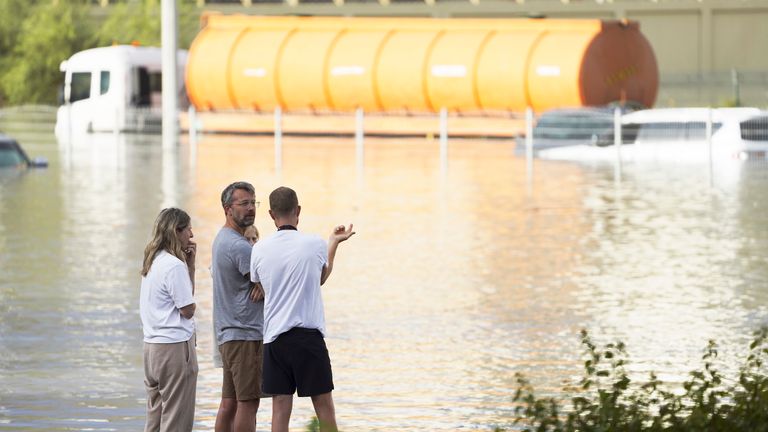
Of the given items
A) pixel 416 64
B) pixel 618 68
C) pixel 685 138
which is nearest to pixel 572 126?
pixel 685 138

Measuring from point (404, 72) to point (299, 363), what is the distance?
39.8 meters

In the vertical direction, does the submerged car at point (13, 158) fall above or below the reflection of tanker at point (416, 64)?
below

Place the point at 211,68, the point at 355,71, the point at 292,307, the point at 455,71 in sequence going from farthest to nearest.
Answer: the point at 211,68, the point at 355,71, the point at 455,71, the point at 292,307

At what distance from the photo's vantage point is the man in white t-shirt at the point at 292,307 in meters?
8.95

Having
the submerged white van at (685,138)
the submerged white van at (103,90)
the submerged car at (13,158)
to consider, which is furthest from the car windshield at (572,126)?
the submerged white van at (103,90)

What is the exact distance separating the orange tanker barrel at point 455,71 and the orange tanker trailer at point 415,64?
0.03 m

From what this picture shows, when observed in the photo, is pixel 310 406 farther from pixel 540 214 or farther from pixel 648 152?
pixel 648 152

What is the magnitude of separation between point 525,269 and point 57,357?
6.78 meters

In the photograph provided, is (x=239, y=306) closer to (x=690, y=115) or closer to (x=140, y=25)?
(x=690, y=115)

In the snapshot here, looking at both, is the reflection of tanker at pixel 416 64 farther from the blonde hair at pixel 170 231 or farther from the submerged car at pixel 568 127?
the blonde hair at pixel 170 231

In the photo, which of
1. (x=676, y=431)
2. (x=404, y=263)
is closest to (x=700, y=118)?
(x=404, y=263)

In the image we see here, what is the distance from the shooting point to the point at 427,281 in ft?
58.6

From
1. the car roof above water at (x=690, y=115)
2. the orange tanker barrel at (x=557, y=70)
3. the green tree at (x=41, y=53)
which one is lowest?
the car roof above water at (x=690, y=115)

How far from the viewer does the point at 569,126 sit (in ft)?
134
